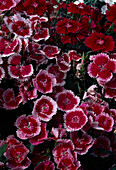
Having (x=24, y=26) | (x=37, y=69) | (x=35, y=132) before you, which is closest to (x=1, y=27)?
(x=24, y=26)

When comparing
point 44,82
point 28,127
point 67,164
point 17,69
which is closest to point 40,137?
point 28,127

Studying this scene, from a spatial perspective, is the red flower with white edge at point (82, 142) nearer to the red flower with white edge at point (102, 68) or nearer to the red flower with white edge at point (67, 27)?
the red flower with white edge at point (102, 68)

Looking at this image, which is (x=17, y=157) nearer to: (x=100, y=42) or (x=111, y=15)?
(x=100, y=42)

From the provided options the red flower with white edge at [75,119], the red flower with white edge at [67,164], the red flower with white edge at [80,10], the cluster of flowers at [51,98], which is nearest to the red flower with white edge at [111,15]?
the cluster of flowers at [51,98]

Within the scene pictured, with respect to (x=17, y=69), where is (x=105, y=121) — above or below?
below

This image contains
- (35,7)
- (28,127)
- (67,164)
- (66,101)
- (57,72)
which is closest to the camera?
(67,164)

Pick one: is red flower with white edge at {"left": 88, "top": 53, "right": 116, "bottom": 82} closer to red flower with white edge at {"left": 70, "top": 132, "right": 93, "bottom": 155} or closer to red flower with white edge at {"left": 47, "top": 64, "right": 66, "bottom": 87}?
red flower with white edge at {"left": 47, "top": 64, "right": 66, "bottom": 87}

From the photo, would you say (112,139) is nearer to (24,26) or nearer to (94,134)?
(94,134)
